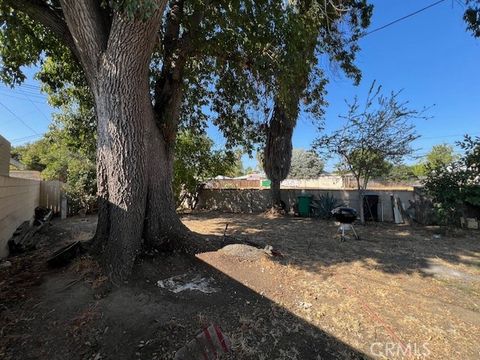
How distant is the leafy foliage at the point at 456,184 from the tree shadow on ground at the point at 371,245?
2.10 ft

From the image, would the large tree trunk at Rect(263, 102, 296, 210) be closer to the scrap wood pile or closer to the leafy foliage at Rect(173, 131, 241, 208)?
the leafy foliage at Rect(173, 131, 241, 208)

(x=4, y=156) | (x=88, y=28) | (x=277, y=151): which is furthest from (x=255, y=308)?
(x=277, y=151)

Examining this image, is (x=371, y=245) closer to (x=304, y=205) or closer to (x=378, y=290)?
(x=378, y=290)

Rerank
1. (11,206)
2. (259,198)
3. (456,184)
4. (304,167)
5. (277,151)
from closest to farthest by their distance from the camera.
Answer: (11,206) < (456,184) < (277,151) < (259,198) < (304,167)

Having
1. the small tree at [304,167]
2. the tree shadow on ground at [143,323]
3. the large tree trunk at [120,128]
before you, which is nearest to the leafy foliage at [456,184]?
the tree shadow on ground at [143,323]

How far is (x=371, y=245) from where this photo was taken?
609 centimetres

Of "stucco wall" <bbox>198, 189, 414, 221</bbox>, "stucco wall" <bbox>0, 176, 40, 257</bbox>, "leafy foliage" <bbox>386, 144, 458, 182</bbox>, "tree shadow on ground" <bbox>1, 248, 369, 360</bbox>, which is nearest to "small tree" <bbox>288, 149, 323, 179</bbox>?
"leafy foliage" <bbox>386, 144, 458, 182</bbox>

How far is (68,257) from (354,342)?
3715mm

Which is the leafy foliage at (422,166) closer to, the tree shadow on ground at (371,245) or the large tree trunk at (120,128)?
the tree shadow on ground at (371,245)

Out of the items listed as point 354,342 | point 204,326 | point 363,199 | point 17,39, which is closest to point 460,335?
point 354,342

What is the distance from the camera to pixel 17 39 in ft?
17.2

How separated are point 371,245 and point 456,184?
138 inches

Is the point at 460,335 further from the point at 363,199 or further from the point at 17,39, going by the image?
the point at 17,39

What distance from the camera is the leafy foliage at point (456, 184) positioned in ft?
24.0
